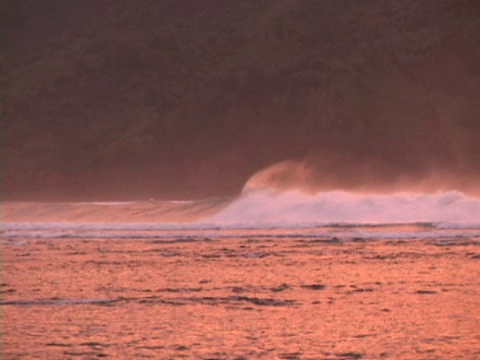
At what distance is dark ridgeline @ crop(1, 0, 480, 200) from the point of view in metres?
22.8

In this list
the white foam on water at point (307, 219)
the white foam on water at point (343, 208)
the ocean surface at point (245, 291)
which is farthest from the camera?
the white foam on water at point (343, 208)

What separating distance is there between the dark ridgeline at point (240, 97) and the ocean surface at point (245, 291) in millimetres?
3972

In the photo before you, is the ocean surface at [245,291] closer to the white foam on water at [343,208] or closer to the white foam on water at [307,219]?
the white foam on water at [307,219]

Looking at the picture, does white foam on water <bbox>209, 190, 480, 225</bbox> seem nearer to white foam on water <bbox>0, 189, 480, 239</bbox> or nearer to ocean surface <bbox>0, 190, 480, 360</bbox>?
white foam on water <bbox>0, 189, 480, 239</bbox>

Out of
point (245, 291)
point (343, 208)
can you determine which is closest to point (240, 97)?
point (343, 208)

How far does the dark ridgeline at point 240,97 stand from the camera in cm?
2277

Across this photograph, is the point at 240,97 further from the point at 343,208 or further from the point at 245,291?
the point at 245,291

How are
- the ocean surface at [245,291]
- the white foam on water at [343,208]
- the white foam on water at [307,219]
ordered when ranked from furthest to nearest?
the white foam on water at [343,208] → the white foam on water at [307,219] → the ocean surface at [245,291]

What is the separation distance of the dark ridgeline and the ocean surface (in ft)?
13.0

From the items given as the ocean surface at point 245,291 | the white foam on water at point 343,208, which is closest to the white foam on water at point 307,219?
the white foam on water at point 343,208

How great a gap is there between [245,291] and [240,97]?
52.6ft

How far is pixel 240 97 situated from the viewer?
24203mm

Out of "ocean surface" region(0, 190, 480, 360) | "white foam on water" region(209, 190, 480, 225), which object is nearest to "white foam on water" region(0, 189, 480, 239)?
"white foam on water" region(209, 190, 480, 225)

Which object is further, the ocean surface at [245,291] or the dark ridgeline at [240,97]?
the dark ridgeline at [240,97]
